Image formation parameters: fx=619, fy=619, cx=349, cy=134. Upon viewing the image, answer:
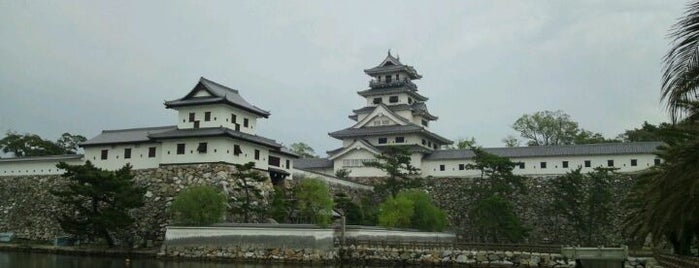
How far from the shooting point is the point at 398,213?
3388 centimetres

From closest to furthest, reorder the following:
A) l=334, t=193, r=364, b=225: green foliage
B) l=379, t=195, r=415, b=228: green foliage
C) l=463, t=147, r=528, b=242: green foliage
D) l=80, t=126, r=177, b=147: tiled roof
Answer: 1. l=379, t=195, r=415, b=228: green foliage
2. l=463, t=147, r=528, b=242: green foliage
3. l=334, t=193, r=364, b=225: green foliage
4. l=80, t=126, r=177, b=147: tiled roof

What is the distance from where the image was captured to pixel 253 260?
28.3 metres

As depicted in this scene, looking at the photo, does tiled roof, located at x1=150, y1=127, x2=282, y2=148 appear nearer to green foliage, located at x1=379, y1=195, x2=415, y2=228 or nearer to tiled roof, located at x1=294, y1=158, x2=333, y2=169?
green foliage, located at x1=379, y1=195, x2=415, y2=228

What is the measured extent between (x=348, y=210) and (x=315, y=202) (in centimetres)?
431

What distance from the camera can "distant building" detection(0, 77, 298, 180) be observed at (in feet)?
116

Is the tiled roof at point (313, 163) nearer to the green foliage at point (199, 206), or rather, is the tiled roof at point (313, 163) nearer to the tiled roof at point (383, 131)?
the tiled roof at point (383, 131)

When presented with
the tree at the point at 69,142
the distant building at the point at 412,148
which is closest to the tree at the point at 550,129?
the distant building at the point at 412,148

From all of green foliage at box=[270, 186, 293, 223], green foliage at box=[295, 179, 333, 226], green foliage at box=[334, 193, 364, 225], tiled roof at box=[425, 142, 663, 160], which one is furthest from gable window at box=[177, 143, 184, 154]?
tiled roof at box=[425, 142, 663, 160]

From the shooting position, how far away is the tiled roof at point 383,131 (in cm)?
4920

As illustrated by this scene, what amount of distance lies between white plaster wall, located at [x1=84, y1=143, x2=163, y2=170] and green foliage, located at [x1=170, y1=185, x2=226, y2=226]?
7.51 m

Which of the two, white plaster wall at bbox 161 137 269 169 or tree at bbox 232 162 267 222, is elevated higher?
white plaster wall at bbox 161 137 269 169

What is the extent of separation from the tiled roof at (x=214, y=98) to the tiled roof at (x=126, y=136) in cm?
196

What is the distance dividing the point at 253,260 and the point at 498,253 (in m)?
11.0

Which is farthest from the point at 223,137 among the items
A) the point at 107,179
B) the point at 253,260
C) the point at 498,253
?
the point at 498,253
